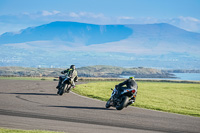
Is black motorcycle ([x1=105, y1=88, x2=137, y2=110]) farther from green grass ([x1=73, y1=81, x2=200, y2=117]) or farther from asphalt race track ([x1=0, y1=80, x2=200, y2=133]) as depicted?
green grass ([x1=73, y1=81, x2=200, y2=117])

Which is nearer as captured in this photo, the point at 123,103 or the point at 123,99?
the point at 123,103

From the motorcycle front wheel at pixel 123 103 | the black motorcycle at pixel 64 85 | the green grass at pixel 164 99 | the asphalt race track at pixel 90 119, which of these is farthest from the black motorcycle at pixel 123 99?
the black motorcycle at pixel 64 85

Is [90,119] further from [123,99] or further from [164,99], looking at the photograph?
[164,99]

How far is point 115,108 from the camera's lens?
1947 cm

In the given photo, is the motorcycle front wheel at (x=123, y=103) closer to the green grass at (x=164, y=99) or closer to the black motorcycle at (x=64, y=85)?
the green grass at (x=164, y=99)

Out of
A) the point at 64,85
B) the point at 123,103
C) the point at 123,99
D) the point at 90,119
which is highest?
the point at 64,85

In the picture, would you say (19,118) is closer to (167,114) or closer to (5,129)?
(5,129)

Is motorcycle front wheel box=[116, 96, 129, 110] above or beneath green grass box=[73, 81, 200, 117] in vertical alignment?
above

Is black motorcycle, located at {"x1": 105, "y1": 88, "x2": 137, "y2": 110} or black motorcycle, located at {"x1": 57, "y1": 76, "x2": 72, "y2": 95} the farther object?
black motorcycle, located at {"x1": 57, "y1": 76, "x2": 72, "y2": 95}

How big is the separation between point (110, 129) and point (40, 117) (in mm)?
3350

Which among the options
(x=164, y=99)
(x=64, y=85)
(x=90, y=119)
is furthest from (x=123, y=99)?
(x=164, y=99)

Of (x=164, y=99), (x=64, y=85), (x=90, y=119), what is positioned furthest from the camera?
(x=164, y=99)

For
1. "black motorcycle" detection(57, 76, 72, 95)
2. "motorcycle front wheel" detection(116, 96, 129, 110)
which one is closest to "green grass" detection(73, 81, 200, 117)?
"black motorcycle" detection(57, 76, 72, 95)

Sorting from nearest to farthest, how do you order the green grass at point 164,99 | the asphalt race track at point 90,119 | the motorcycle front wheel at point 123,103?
the asphalt race track at point 90,119 → the motorcycle front wheel at point 123,103 → the green grass at point 164,99
